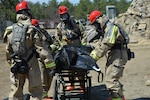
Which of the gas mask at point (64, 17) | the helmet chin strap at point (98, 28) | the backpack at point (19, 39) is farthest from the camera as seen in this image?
the gas mask at point (64, 17)

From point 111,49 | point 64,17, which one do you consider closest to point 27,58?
point 111,49

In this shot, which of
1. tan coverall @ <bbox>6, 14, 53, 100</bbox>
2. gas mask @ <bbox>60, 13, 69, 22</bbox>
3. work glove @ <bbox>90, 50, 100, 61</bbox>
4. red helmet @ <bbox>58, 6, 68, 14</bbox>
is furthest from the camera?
gas mask @ <bbox>60, 13, 69, 22</bbox>

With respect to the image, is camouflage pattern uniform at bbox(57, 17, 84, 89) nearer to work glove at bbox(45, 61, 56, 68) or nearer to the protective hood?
the protective hood

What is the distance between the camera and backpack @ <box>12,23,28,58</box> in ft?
19.4

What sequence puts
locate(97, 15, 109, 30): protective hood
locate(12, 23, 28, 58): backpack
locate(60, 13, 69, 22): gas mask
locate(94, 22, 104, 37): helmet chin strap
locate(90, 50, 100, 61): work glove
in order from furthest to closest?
1. locate(60, 13, 69, 22): gas mask
2. locate(94, 22, 104, 37): helmet chin strap
3. locate(97, 15, 109, 30): protective hood
4. locate(90, 50, 100, 61): work glove
5. locate(12, 23, 28, 58): backpack

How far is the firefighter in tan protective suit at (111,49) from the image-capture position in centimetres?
661

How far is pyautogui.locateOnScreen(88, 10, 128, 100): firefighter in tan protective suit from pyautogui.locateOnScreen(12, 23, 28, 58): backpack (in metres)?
1.29

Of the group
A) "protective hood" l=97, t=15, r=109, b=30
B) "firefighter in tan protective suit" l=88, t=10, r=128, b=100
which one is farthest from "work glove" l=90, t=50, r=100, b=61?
"protective hood" l=97, t=15, r=109, b=30

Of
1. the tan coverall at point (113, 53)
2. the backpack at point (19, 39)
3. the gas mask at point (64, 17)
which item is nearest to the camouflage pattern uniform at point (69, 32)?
the gas mask at point (64, 17)

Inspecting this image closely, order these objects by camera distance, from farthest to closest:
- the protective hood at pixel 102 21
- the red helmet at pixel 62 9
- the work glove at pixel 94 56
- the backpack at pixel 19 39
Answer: the red helmet at pixel 62 9 < the protective hood at pixel 102 21 < the work glove at pixel 94 56 < the backpack at pixel 19 39

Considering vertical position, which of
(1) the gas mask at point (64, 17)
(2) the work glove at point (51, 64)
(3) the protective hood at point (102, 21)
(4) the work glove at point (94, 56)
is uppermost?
(1) the gas mask at point (64, 17)

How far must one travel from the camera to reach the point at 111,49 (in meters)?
6.95

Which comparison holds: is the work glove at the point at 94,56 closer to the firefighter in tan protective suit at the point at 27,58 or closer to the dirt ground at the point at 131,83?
the firefighter in tan protective suit at the point at 27,58

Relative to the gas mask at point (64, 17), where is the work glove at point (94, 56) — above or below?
below
